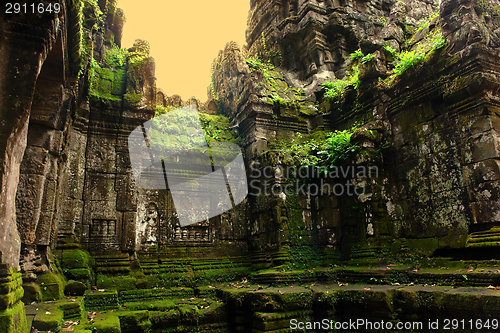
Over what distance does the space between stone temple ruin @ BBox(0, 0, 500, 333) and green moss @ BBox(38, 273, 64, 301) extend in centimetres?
7

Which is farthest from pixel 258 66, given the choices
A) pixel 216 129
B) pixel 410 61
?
pixel 410 61

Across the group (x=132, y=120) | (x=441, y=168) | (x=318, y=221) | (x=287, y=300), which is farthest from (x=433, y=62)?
(x=132, y=120)

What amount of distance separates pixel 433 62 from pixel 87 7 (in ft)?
23.7

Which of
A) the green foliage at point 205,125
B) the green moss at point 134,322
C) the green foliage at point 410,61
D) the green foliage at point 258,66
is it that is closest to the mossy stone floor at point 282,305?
the green moss at point 134,322

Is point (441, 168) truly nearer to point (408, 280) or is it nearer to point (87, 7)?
point (408, 280)

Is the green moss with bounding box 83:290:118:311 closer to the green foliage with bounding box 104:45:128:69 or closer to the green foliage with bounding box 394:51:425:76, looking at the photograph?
the green foliage with bounding box 104:45:128:69

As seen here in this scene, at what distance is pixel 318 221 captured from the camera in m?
8.34

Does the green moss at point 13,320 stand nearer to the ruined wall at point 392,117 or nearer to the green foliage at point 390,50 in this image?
the ruined wall at point 392,117

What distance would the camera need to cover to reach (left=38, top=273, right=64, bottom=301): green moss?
475cm

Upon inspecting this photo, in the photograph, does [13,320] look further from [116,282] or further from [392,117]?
[392,117]

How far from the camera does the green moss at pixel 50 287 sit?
15.6 feet

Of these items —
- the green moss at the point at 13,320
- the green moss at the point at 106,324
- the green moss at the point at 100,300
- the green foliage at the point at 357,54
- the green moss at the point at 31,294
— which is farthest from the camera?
the green foliage at the point at 357,54

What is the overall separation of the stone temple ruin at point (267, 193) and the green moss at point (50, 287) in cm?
7

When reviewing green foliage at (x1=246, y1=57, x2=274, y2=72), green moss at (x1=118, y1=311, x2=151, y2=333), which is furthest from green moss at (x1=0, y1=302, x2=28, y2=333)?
green foliage at (x1=246, y1=57, x2=274, y2=72)
